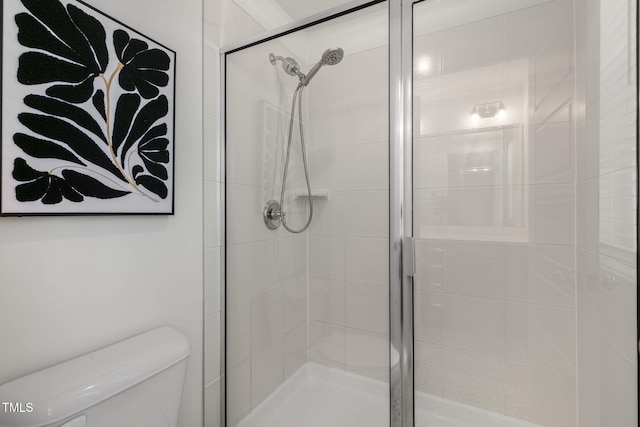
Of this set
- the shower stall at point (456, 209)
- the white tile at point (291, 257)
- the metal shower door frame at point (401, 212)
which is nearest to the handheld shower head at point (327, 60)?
the shower stall at point (456, 209)

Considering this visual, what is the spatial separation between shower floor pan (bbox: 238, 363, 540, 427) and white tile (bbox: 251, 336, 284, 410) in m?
0.03

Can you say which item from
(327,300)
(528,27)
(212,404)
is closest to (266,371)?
(212,404)

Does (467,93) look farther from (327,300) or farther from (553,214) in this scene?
(327,300)

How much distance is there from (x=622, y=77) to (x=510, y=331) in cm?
84

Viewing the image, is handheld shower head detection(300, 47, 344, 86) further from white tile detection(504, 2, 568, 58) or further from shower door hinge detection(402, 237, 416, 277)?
shower door hinge detection(402, 237, 416, 277)

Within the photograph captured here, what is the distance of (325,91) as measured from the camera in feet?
3.74

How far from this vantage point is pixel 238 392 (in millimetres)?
1289

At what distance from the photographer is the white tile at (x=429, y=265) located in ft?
3.38

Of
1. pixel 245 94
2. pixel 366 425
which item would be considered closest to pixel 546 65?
pixel 245 94

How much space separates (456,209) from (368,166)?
337 mm

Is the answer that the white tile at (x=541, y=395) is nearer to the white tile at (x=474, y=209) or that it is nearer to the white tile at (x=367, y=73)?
the white tile at (x=474, y=209)

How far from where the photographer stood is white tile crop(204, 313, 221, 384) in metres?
1.25

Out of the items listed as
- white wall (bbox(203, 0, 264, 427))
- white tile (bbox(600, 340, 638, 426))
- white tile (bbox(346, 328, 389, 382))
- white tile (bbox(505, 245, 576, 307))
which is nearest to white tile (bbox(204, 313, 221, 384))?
white wall (bbox(203, 0, 264, 427))

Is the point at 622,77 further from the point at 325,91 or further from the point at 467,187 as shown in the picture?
the point at 325,91
